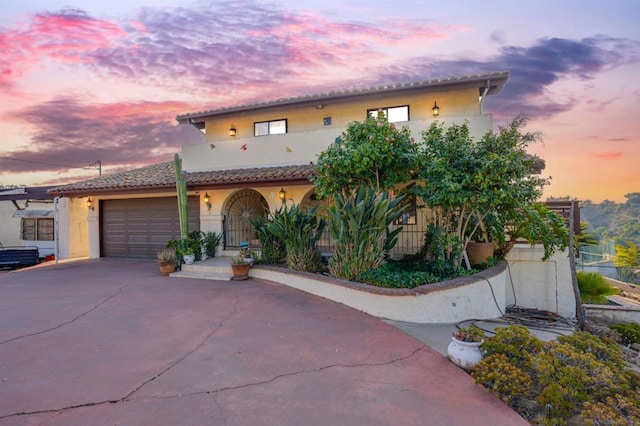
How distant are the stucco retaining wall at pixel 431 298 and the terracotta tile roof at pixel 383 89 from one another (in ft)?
20.6

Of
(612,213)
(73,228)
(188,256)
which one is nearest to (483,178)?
(188,256)

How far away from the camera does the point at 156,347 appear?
4551 millimetres

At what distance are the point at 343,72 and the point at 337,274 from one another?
849 centimetres

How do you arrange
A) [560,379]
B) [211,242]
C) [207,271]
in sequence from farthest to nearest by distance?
[211,242] < [207,271] < [560,379]

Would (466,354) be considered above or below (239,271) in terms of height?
below

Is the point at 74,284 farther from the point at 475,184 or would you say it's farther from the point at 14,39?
the point at 475,184

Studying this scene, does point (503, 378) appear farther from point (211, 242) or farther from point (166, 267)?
point (211, 242)

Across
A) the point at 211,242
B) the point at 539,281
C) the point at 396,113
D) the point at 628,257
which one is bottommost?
the point at 628,257

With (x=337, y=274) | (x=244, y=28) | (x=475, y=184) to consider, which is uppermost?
(x=244, y=28)

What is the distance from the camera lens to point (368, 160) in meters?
7.35

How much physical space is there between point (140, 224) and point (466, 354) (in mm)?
13465

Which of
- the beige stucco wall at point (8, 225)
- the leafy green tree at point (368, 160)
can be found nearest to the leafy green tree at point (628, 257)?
the leafy green tree at point (368, 160)

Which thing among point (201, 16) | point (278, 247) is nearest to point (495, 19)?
point (201, 16)

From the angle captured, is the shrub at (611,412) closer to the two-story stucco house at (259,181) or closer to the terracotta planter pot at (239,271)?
the two-story stucco house at (259,181)
